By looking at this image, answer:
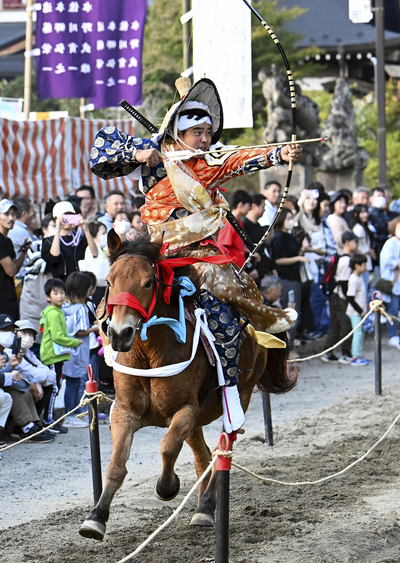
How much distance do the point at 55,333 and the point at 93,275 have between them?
2.77 ft

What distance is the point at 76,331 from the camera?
805cm

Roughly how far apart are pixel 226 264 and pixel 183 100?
111 centimetres

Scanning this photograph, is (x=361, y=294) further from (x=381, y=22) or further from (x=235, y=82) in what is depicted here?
(x=381, y=22)

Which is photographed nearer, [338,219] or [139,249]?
[139,249]

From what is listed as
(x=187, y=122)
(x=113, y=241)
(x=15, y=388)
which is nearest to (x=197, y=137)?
(x=187, y=122)

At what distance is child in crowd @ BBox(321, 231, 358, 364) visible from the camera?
11652mm

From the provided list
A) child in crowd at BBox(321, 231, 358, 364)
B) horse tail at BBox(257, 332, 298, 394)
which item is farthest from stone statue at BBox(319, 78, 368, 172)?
horse tail at BBox(257, 332, 298, 394)

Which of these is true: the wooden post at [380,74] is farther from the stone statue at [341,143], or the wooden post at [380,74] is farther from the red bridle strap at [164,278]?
the red bridle strap at [164,278]

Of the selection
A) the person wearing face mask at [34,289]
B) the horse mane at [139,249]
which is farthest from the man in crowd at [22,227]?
the horse mane at [139,249]

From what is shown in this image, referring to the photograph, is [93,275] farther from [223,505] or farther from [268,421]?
[223,505]

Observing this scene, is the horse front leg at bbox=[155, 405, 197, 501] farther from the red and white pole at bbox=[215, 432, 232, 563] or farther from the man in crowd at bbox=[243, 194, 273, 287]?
the man in crowd at bbox=[243, 194, 273, 287]

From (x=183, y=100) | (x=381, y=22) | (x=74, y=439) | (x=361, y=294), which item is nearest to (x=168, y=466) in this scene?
(x=183, y=100)

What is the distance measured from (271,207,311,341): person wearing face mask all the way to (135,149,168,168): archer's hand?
639 centimetres

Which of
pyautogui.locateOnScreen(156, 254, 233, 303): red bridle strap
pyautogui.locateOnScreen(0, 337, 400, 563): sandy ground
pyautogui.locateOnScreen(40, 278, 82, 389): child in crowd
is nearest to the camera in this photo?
pyautogui.locateOnScreen(156, 254, 233, 303): red bridle strap
